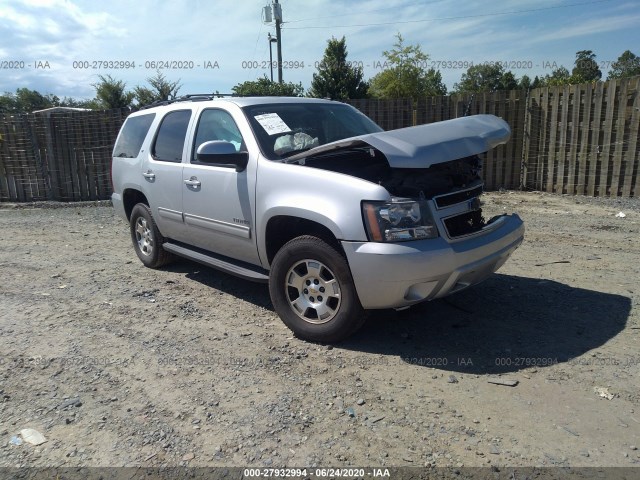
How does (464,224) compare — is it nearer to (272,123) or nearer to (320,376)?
(320,376)

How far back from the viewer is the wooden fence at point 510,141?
31.5 ft

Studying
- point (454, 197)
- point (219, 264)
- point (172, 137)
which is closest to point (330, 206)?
point (454, 197)

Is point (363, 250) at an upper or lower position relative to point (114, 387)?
upper

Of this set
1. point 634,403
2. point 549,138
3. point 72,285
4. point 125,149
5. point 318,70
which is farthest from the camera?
point 318,70

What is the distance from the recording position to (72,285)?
19.1 feet

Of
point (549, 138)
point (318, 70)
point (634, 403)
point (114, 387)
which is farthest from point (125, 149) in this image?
point (318, 70)

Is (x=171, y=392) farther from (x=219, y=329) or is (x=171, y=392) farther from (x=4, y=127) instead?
(x=4, y=127)

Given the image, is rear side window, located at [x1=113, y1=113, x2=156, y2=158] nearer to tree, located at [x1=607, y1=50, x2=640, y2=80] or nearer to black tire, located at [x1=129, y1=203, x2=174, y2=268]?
black tire, located at [x1=129, y1=203, x2=174, y2=268]

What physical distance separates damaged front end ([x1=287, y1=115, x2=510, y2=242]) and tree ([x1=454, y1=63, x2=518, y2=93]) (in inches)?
2528

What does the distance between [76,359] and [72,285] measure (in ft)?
7.10

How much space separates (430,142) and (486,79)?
69.7 m

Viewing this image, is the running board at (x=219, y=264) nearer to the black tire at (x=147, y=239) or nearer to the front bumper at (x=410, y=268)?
the black tire at (x=147, y=239)

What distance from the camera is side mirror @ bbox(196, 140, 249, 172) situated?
425 cm

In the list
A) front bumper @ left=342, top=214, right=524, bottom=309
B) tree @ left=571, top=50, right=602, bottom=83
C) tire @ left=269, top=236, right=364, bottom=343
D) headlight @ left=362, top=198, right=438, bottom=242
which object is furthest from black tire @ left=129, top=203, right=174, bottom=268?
tree @ left=571, top=50, right=602, bottom=83
